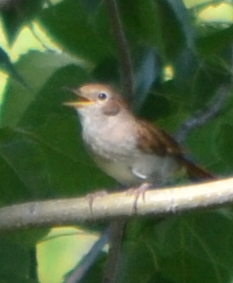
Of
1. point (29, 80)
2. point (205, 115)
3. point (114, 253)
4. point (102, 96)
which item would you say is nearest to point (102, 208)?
point (114, 253)

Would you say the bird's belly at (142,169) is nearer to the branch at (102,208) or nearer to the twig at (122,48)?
the twig at (122,48)

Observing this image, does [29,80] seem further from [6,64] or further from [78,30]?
[6,64]

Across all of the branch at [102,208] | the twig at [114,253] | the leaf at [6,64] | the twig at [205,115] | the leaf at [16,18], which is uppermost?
the twig at [205,115]

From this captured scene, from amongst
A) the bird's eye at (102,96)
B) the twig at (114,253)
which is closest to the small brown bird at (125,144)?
the bird's eye at (102,96)

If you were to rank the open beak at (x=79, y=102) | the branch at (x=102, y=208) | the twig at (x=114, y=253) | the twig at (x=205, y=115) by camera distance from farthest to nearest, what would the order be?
the open beak at (x=79, y=102) → the twig at (x=205, y=115) → the twig at (x=114, y=253) → the branch at (x=102, y=208)

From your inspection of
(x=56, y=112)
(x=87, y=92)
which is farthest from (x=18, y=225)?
(x=87, y=92)

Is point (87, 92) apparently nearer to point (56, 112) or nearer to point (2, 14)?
point (56, 112)
